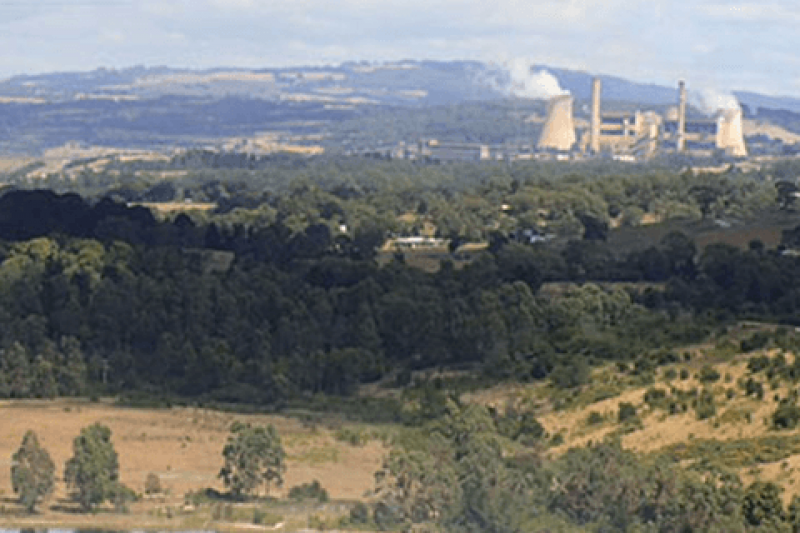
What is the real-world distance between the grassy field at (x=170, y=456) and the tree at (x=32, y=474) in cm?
32

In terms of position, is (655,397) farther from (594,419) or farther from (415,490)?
(415,490)

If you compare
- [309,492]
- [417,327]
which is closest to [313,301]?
[417,327]

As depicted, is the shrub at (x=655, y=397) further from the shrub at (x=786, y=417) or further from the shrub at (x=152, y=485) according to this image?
the shrub at (x=152, y=485)

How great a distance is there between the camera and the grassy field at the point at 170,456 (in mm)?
48844

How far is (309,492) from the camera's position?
169ft

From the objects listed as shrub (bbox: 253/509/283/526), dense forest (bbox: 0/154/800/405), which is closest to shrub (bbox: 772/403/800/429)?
dense forest (bbox: 0/154/800/405)

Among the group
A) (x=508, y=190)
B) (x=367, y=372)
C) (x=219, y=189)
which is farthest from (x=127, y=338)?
(x=219, y=189)

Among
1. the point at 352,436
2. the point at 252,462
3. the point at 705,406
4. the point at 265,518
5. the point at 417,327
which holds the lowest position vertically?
the point at 352,436

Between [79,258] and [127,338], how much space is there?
13.4 m

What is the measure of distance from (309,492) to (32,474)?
21.5 ft

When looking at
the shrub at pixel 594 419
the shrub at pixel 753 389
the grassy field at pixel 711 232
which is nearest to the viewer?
the shrub at pixel 753 389

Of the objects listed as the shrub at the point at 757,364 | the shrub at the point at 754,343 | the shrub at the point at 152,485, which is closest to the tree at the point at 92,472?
the shrub at the point at 152,485

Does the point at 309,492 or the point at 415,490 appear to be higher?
the point at 415,490

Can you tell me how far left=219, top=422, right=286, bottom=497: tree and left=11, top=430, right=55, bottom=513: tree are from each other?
4.29 m
